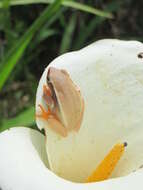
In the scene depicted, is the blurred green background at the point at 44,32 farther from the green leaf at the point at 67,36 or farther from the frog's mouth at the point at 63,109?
the frog's mouth at the point at 63,109

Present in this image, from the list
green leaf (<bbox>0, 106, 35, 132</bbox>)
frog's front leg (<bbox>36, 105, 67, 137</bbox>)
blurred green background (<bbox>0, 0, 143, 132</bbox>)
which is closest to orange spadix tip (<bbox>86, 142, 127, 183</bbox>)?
frog's front leg (<bbox>36, 105, 67, 137</bbox>)

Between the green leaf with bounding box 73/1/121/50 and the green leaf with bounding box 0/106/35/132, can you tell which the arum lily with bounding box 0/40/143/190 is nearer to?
the green leaf with bounding box 0/106/35/132

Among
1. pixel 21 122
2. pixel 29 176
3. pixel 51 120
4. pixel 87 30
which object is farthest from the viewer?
pixel 87 30

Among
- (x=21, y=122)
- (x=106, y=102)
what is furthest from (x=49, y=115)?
(x=21, y=122)

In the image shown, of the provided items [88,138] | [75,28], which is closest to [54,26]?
[75,28]

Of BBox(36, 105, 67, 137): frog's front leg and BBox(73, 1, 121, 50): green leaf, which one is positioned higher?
BBox(36, 105, 67, 137): frog's front leg

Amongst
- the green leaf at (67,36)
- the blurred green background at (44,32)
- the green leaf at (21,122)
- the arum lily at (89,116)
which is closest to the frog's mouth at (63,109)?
the arum lily at (89,116)

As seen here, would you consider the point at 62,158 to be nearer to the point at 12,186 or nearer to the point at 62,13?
the point at 12,186

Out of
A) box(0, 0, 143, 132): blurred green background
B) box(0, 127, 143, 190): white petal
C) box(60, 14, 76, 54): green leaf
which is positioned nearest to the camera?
box(0, 127, 143, 190): white petal

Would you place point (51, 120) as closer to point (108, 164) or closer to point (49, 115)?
point (49, 115)
